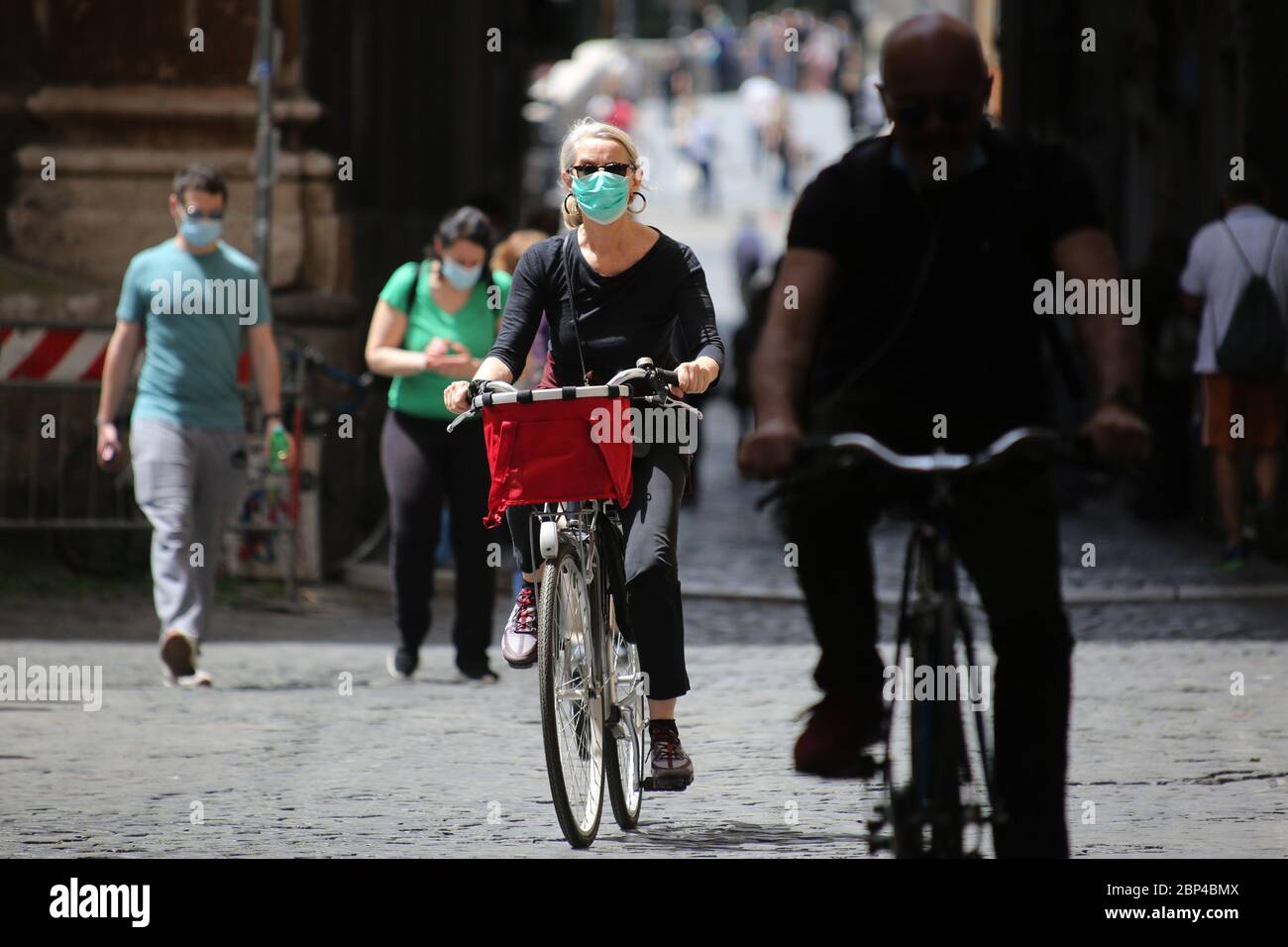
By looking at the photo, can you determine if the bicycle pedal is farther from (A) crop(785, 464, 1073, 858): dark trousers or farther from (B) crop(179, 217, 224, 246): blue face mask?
(B) crop(179, 217, 224, 246): blue face mask

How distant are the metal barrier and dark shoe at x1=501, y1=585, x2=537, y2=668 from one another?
533 centimetres

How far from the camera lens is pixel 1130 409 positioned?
474 centimetres

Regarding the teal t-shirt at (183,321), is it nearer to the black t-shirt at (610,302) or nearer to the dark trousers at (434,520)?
the dark trousers at (434,520)

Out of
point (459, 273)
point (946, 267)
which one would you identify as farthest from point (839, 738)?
point (459, 273)

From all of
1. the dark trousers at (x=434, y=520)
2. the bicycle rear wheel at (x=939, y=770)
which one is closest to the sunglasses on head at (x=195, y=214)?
the dark trousers at (x=434, y=520)

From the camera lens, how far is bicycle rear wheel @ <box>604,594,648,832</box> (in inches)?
253

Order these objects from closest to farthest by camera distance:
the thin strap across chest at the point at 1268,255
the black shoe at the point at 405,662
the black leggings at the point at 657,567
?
the black leggings at the point at 657,567
the black shoe at the point at 405,662
the thin strap across chest at the point at 1268,255

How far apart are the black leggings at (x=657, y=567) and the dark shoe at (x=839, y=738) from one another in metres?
1.33

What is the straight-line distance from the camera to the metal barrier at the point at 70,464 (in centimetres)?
1206

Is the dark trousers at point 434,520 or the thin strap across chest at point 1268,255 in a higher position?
the thin strap across chest at point 1268,255

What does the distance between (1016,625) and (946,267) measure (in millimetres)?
687

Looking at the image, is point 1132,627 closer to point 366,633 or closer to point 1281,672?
point 1281,672

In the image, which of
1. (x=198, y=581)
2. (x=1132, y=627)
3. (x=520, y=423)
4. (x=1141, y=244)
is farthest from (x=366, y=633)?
(x=1141, y=244)

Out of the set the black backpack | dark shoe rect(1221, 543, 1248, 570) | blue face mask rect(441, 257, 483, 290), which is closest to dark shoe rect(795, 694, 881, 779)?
blue face mask rect(441, 257, 483, 290)
